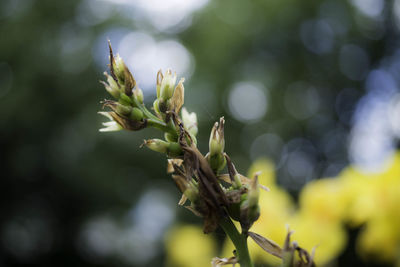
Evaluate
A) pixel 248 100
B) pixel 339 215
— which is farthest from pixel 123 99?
pixel 248 100

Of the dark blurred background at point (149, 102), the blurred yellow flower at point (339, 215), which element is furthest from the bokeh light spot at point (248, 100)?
the blurred yellow flower at point (339, 215)

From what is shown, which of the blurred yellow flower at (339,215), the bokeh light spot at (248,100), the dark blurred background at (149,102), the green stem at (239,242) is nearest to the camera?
the green stem at (239,242)

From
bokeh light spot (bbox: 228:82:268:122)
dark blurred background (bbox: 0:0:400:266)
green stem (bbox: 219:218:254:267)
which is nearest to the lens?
green stem (bbox: 219:218:254:267)

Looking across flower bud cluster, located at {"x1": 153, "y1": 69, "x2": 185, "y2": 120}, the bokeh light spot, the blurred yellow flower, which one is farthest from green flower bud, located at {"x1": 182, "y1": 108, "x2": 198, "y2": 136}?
the bokeh light spot

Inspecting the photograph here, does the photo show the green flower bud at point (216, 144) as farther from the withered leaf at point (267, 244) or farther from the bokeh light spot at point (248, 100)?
the bokeh light spot at point (248, 100)

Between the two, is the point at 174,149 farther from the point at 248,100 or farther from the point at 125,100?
the point at 248,100

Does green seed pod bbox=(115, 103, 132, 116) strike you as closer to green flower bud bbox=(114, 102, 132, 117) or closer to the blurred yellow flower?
green flower bud bbox=(114, 102, 132, 117)
